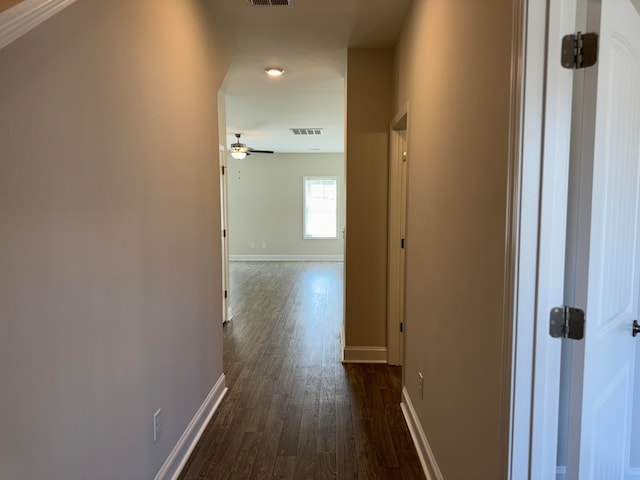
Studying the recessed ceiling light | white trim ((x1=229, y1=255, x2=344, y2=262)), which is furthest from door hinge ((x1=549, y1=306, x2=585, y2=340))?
white trim ((x1=229, y1=255, x2=344, y2=262))

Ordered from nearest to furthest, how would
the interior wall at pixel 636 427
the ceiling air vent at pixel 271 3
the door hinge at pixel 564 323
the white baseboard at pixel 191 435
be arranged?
the door hinge at pixel 564 323, the interior wall at pixel 636 427, the white baseboard at pixel 191 435, the ceiling air vent at pixel 271 3

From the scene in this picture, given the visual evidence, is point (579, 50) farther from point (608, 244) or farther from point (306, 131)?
point (306, 131)

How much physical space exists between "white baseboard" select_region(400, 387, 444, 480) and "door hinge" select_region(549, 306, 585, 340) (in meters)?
1.07

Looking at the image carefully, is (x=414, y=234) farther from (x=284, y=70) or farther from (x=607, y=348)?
(x=284, y=70)

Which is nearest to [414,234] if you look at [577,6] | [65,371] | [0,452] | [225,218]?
[577,6]

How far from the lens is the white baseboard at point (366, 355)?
Result: 3.59 metres

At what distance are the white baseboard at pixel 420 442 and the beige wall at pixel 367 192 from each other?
86 cm

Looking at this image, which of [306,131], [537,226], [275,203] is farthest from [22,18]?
[275,203]

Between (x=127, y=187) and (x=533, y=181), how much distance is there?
1.40 metres

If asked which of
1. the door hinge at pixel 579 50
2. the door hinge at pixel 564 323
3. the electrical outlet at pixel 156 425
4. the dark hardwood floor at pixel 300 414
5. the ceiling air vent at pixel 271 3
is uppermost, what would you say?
the ceiling air vent at pixel 271 3

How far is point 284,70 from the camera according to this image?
376cm

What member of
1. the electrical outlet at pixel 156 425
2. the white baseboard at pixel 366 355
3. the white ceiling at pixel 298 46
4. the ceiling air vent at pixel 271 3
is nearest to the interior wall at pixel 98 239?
the electrical outlet at pixel 156 425

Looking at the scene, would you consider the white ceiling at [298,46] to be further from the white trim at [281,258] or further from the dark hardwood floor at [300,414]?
the white trim at [281,258]

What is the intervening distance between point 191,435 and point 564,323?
78.7 inches
